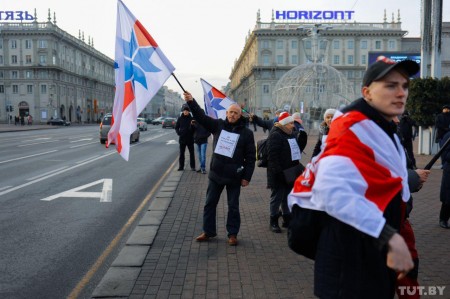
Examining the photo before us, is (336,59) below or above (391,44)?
below

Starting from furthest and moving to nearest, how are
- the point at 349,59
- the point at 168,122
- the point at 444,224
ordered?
the point at 349,59
the point at 168,122
the point at 444,224

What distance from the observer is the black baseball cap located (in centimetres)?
221

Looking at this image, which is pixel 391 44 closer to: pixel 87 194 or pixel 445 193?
pixel 87 194

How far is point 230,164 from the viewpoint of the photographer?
5.75m

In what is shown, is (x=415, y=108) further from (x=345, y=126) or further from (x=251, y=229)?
(x=345, y=126)

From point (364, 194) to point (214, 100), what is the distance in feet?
19.8

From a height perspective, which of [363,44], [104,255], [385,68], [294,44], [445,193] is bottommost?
[104,255]

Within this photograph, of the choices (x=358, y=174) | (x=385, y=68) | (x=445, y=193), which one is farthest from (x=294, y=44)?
(x=358, y=174)

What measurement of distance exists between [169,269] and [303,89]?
146 ft

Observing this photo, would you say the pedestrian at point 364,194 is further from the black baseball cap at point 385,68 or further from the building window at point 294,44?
the building window at point 294,44

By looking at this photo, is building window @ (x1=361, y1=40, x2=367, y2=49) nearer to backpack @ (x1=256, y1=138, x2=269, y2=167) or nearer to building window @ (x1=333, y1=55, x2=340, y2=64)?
building window @ (x1=333, y1=55, x2=340, y2=64)

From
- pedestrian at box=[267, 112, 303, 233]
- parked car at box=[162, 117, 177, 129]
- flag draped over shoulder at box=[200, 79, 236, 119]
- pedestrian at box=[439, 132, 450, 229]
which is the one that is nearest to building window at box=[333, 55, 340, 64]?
parked car at box=[162, 117, 177, 129]

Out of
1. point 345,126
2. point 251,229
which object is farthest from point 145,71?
point 345,126

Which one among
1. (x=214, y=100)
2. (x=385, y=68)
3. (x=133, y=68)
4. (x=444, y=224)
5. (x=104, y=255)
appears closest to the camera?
(x=385, y=68)
